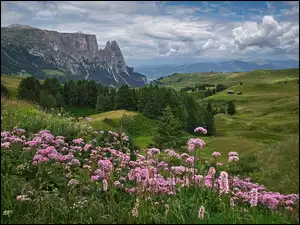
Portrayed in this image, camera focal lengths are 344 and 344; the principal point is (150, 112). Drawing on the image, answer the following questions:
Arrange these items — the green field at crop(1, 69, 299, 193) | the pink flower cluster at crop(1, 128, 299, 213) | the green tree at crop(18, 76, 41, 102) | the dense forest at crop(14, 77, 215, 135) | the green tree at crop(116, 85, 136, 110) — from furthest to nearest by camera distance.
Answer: the green tree at crop(18, 76, 41, 102) → the green tree at crop(116, 85, 136, 110) → the dense forest at crop(14, 77, 215, 135) → the green field at crop(1, 69, 299, 193) → the pink flower cluster at crop(1, 128, 299, 213)

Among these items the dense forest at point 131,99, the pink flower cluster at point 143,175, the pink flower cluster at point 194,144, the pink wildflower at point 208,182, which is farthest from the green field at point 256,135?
the dense forest at point 131,99

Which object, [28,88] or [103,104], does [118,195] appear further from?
[28,88]

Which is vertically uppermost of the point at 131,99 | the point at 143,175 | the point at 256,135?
the point at 143,175

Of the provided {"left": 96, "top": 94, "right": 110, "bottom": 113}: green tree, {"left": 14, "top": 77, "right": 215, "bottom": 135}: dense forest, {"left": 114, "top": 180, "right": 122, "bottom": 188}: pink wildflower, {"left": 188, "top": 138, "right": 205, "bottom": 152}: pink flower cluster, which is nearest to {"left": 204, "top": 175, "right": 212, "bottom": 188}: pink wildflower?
{"left": 188, "top": 138, "right": 205, "bottom": 152}: pink flower cluster

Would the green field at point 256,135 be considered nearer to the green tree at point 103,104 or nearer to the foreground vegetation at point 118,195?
the foreground vegetation at point 118,195

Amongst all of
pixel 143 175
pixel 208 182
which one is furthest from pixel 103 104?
pixel 143 175

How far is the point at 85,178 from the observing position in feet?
22.1

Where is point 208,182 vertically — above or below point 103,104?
above

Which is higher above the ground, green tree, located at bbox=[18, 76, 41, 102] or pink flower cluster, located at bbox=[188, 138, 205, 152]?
pink flower cluster, located at bbox=[188, 138, 205, 152]

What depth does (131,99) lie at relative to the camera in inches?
4090

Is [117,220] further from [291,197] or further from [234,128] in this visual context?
[234,128]

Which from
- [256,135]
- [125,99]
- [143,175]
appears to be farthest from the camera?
[125,99]

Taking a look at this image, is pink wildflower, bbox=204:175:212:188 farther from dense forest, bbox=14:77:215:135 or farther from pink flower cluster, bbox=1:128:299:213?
dense forest, bbox=14:77:215:135

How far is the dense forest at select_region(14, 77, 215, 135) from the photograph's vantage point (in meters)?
89.0
